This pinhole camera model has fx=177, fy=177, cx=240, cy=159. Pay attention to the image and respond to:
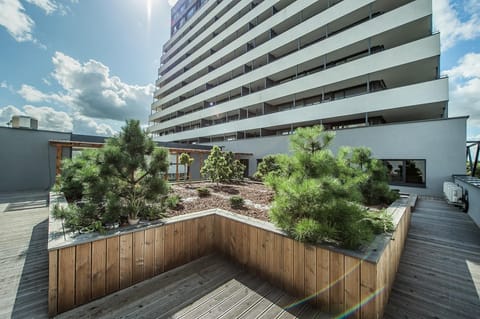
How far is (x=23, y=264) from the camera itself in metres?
2.70

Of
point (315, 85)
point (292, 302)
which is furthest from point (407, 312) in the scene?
point (315, 85)

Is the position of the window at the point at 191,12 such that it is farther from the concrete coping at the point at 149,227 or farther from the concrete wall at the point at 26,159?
the concrete coping at the point at 149,227

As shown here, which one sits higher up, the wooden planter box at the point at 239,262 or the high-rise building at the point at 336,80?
the high-rise building at the point at 336,80

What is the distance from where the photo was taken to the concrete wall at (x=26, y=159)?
326 inches

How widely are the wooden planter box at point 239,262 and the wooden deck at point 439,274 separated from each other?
259 millimetres

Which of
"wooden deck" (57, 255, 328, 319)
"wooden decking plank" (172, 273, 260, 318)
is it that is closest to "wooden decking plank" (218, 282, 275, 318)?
"wooden deck" (57, 255, 328, 319)

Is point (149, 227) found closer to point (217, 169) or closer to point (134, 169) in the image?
point (134, 169)

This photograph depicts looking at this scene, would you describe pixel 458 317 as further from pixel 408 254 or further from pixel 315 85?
pixel 315 85

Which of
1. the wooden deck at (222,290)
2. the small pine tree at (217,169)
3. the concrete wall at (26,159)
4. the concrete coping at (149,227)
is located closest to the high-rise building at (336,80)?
the small pine tree at (217,169)

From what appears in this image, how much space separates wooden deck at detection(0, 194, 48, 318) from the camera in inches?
74.7

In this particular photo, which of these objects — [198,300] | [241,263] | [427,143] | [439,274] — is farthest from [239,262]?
[427,143]

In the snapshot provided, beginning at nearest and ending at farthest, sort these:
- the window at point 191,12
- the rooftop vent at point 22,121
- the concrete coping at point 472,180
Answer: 1. the concrete coping at point 472,180
2. the rooftop vent at point 22,121
3. the window at point 191,12

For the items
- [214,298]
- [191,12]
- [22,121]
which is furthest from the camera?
[191,12]

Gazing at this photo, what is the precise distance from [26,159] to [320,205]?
13147 millimetres
